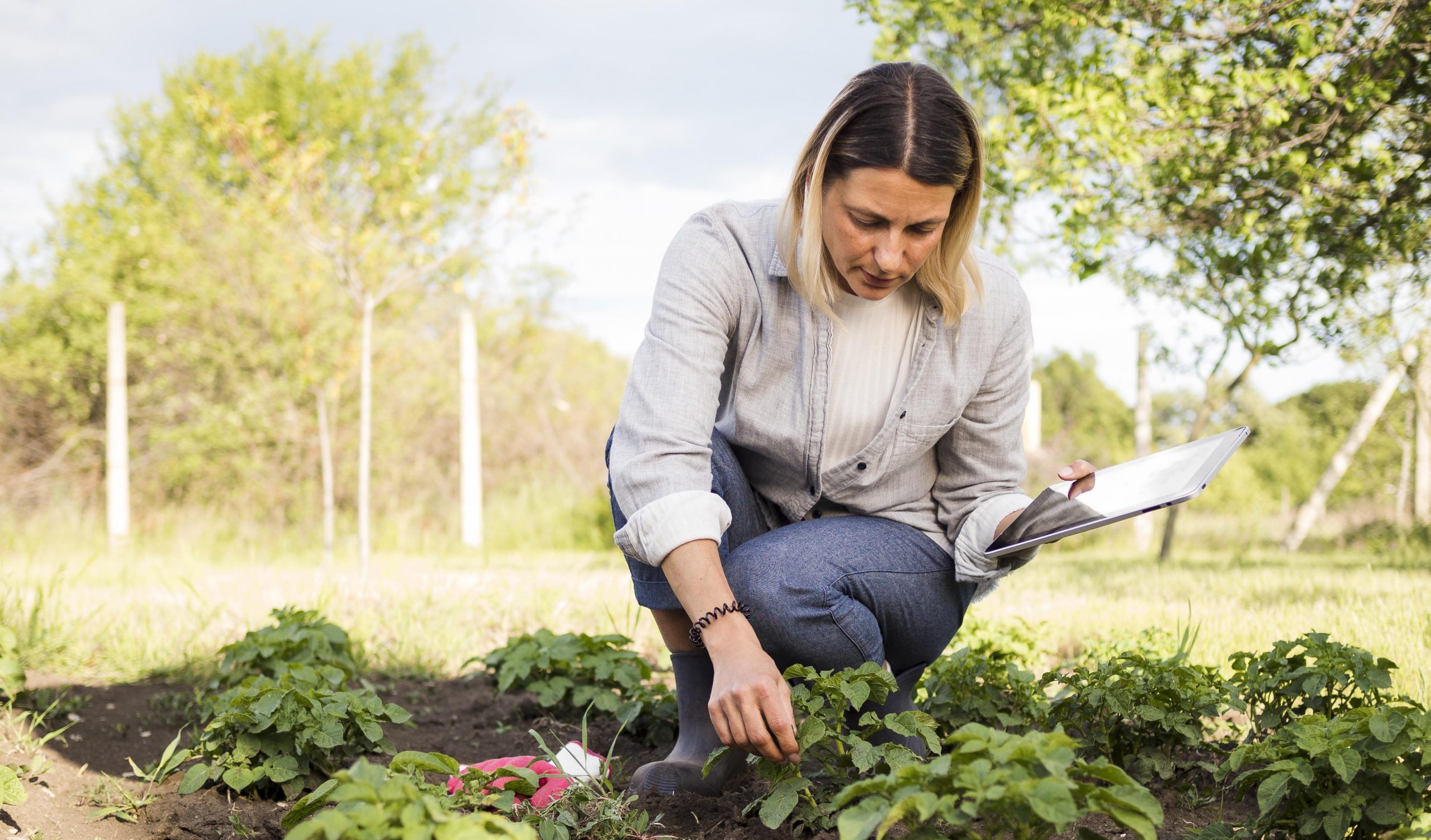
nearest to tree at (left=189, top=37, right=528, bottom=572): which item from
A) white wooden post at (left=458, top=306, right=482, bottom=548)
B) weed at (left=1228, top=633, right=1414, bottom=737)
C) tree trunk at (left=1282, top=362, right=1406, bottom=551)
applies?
white wooden post at (left=458, top=306, right=482, bottom=548)

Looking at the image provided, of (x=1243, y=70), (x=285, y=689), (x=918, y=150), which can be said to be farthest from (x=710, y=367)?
(x=1243, y=70)

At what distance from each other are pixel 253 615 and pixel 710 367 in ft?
9.15

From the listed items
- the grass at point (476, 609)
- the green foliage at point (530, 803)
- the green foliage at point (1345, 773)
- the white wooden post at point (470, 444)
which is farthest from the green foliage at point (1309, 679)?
the white wooden post at point (470, 444)

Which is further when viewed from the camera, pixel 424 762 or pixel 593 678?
pixel 593 678

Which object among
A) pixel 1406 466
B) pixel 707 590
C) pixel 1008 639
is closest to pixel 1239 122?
pixel 1008 639

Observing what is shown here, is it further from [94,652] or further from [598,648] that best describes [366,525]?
[598,648]

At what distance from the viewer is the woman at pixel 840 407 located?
1853 mm

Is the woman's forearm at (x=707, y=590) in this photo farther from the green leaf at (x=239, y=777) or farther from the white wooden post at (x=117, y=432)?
the white wooden post at (x=117, y=432)

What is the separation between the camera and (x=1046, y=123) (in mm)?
4930

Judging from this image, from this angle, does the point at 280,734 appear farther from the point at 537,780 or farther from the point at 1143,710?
the point at 1143,710

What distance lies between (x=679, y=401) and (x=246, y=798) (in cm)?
118

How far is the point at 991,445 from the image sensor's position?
7.45ft

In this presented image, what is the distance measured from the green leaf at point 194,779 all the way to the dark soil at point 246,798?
0.05m

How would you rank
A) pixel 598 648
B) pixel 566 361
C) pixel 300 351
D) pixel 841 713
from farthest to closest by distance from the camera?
pixel 566 361 < pixel 300 351 < pixel 598 648 < pixel 841 713
